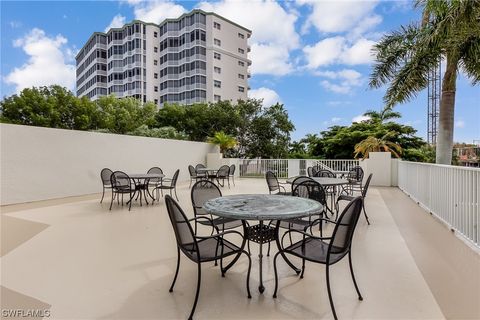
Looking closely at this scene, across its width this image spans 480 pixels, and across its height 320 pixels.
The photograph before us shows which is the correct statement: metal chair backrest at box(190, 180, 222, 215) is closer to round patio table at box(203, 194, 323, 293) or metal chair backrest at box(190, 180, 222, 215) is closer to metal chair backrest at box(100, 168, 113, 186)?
round patio table at box(203, 194, 323, 293)

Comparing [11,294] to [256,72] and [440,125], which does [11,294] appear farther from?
[256,72]

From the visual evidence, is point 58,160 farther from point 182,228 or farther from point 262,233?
point 262,233

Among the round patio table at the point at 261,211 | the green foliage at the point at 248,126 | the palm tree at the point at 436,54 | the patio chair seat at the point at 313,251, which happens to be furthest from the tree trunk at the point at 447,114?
the green foliage at the point at 248,126

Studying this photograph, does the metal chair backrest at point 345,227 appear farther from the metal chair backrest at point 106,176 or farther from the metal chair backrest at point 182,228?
the metal chair backrest at point 106,176

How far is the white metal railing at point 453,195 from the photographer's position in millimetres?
3596

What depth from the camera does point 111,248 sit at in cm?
374

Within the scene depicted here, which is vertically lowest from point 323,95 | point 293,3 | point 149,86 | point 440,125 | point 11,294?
point 11,294

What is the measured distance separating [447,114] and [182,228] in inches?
312

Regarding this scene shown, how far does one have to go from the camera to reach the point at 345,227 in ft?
7.22

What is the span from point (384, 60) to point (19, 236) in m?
9.98

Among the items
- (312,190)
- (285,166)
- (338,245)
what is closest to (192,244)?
(338,245)

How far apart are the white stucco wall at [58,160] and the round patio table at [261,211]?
6683 mm

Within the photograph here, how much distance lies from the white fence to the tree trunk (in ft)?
15.8

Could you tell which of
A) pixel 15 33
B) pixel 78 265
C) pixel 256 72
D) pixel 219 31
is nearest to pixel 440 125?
pixel 78 265
